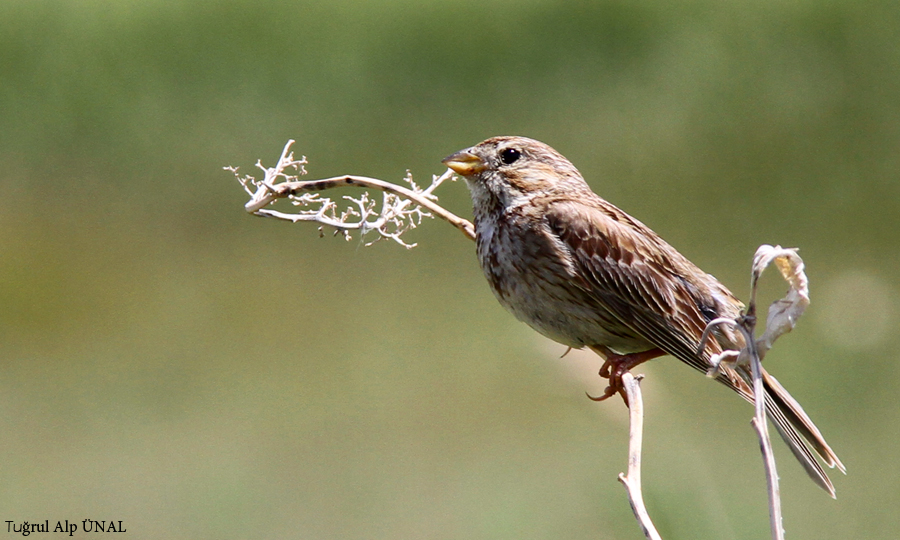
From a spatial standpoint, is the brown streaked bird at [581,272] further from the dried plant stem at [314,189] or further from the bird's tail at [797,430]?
the dried plant stem at [314,189]

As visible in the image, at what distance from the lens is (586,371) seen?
193 centimetres

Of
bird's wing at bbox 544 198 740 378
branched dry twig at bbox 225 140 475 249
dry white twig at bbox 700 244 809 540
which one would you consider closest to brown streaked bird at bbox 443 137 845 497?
bird's wing at bbox 544 198 740 378

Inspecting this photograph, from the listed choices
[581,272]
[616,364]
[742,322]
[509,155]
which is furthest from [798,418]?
[742,322]

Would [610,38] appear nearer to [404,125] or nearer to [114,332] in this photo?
[404,125]

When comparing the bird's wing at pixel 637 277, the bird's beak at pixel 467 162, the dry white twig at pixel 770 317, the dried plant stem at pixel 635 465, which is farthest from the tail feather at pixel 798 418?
the dry white twig at pixel 770 317

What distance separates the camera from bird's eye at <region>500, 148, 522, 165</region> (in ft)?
8.41

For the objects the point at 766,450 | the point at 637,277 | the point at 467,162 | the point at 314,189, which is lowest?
the point at 766,450

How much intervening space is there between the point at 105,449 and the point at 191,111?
2514mm

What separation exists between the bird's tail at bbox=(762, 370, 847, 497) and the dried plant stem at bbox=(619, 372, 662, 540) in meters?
0.71

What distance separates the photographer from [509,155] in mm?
2570

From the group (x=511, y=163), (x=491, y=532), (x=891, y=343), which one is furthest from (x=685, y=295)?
(x=891, y=343)

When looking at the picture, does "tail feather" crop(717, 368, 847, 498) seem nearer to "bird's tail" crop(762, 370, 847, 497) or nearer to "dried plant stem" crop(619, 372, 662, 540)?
"bird's tail" crop(762, 370, 847, 497)

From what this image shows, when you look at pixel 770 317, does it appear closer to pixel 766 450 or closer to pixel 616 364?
pixel 766 450

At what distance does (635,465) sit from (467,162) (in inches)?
54.6
